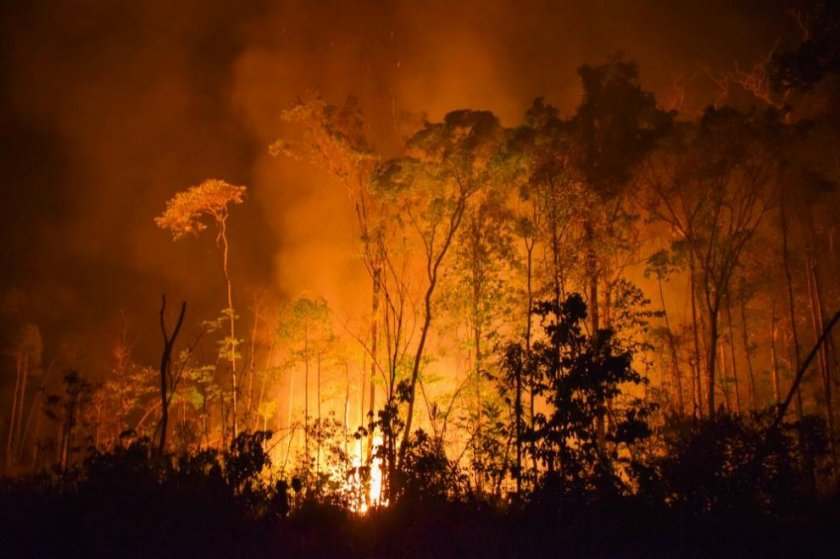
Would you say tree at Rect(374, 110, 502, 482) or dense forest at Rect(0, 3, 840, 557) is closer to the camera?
dense forest at Rect(0, 3, 840, 557)

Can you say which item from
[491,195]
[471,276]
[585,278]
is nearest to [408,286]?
[471,276]

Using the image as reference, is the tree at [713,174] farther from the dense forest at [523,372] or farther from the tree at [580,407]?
the tree at [580,407]

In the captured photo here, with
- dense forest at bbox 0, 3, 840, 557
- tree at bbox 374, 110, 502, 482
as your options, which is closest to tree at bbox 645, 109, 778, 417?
dense forest at bbox 0, 3, 840, 557

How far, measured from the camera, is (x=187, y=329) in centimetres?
3516

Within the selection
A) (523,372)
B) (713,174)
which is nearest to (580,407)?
(523,372)

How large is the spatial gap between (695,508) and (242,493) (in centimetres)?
583

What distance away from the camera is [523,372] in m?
7.65

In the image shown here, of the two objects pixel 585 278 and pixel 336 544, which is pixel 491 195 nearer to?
pixel 585 278

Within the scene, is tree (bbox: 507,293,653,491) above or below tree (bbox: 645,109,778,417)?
below

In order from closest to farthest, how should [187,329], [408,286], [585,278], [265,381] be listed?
1. [585,278]
2. [408,286]
3. [265,381]
4. [187,329]

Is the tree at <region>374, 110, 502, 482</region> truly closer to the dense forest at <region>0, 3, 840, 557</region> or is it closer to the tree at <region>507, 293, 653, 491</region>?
the dense forest at <region>0, 3, 840, 557</region>

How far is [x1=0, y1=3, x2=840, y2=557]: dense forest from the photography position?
253 inches

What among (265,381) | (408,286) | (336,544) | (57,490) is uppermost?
(408,286)

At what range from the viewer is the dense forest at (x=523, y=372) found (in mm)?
6414
